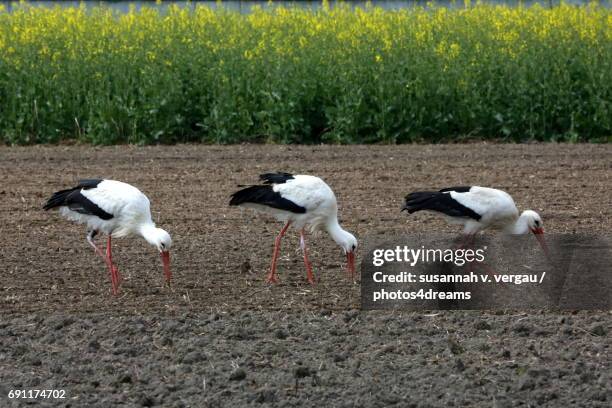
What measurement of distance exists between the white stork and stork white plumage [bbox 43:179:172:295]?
6.81 ft

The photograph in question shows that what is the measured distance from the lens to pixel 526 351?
7.57 meters

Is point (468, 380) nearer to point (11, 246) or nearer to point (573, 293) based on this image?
point (573, 293)

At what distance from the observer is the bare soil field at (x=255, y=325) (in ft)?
22.6

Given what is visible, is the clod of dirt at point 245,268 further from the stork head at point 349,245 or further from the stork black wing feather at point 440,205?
the stork black wing feather at point 440,205

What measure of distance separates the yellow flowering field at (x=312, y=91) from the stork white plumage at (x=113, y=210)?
8014 mm

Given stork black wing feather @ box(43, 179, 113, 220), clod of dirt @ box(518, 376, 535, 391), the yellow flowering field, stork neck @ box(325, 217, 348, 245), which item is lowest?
the yellow flowering field

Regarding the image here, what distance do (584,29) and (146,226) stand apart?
40.7 ft

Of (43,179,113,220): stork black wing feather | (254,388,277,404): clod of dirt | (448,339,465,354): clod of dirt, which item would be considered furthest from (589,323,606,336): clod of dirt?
(43,179,113,220): stork black wing feather

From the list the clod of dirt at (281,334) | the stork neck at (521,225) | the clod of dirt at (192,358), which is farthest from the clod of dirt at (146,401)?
the stork neck at (521,225)

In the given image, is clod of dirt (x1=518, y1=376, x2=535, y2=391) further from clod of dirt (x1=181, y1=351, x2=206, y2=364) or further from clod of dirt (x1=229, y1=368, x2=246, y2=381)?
clod of dirt (x1=181, y1=351, x2=206, y2=364)

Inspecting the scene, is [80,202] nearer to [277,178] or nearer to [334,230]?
[277,178]

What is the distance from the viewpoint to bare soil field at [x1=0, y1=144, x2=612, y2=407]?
689 centimetres

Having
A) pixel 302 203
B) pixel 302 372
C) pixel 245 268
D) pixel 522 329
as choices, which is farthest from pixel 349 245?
pixel 302 372

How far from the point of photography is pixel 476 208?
30.9 ft
